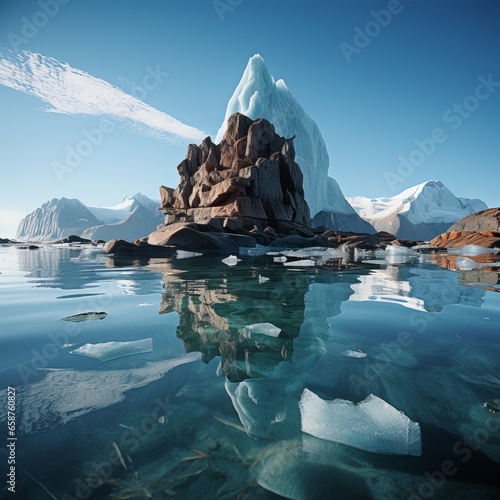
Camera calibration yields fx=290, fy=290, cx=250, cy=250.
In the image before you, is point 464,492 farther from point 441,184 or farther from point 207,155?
point 441,184

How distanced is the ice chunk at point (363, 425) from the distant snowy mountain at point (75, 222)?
115m

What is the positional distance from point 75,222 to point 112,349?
13946 centimetres

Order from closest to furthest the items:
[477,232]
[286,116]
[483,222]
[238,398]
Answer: [238,398], [477,232], [483,222], [286,116]

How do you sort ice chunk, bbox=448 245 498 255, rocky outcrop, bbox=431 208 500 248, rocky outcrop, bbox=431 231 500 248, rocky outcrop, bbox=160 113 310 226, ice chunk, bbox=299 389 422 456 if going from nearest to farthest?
ice chunk, bbox=299 389 422 456, ice chunk, bbox=448 245 498 255, rocky outcrop, bbox=431 231 500 248, rocky outcrop, bbox=431 208 500 248, rocky outcrop, bbox=160 113 310 226

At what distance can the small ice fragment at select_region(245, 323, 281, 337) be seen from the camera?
2361 millimetres

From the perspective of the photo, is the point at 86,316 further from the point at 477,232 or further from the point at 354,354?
the point at 477,232

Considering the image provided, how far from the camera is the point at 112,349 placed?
1991 mm

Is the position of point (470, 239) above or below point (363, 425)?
above

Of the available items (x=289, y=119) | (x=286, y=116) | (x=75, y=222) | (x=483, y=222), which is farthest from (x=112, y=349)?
(x=75, y=222)

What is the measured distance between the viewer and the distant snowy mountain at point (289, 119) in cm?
4653

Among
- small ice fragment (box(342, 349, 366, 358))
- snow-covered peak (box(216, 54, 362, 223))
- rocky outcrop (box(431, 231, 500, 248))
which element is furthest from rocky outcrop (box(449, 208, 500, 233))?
→ snow-covered peak (box(216, 54, 362, 223))

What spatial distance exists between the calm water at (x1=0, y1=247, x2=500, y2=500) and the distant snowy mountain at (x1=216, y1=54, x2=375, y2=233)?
41.7 metres

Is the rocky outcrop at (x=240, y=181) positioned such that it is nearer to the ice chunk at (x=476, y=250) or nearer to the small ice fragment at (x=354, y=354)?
the ice chunk at (x=476, y=250)

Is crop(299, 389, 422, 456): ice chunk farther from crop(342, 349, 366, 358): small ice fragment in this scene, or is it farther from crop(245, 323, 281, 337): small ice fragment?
crop(245, 323, 281, 337): small ice fragment
